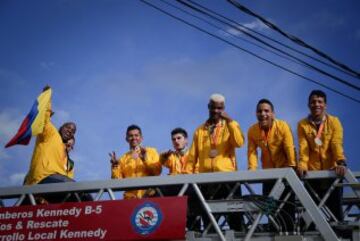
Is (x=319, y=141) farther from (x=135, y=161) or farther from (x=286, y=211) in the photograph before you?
(x=135, y=161)

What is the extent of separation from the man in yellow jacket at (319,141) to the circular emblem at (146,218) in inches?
75.1

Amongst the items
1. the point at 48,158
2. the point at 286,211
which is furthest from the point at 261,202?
the point at 48,158

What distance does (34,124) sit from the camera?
21.4 feet

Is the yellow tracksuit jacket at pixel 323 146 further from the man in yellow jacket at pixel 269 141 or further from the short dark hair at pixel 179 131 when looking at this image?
the short dark hair at pixel 179 131

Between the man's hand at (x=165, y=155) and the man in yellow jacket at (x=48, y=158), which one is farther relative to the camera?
the man's hand at (x=165, y=155)

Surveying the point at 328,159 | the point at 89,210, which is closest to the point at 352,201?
the point at 328,159

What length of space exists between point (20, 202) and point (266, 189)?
10.7 feet

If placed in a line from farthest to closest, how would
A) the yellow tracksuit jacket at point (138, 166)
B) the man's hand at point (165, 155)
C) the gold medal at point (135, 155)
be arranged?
the gold medal at point (135, 155) → the yellow tracksuit jacket at point (138, 166) → the man's hand at point (165, 155)

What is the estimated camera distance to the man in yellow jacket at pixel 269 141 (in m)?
6.13

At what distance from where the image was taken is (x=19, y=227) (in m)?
5.81

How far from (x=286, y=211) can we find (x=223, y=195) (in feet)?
2.70

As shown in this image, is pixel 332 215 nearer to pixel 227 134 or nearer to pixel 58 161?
pixel 227 134

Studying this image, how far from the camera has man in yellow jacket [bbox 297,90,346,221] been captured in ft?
19.3

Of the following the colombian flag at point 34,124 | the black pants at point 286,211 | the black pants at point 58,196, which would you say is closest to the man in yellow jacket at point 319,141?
the black pants at point 286,211
